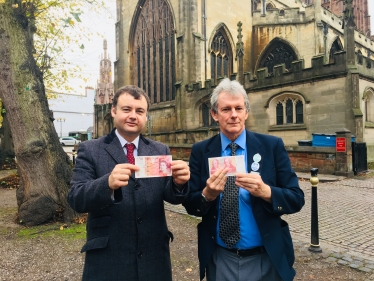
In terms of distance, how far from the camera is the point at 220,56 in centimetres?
2452

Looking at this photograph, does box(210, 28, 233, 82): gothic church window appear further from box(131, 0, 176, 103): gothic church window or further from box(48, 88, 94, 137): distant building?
box(48, 88, 94, 137): distant building

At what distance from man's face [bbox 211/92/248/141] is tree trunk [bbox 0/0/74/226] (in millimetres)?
4510

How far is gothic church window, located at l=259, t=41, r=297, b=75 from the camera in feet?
74.4

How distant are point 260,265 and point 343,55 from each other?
577 inches

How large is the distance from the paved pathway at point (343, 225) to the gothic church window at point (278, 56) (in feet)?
52.0

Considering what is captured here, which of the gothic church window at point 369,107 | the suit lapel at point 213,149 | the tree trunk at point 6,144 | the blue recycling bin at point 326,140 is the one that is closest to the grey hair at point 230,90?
the suit lapel at point 213,149

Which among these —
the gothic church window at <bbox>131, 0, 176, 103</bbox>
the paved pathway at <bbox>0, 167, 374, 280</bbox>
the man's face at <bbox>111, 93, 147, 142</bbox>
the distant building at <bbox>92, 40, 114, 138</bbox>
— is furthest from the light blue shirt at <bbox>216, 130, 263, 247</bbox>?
the gothic church window at <bbox>131, 0, 176, 103</bbox>

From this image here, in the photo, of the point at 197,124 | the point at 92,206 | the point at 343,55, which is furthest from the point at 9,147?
the point at 343,55

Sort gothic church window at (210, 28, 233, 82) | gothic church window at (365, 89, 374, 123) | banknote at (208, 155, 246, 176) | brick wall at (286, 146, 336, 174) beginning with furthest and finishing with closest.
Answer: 1. gothic church window at (210, 28, 233, 82)
2. gothic church window at (365, 89, 374, 123)
3. brick wall at (286, 146, 336, 174)
4. banknote at (208, 155, 246, 176)

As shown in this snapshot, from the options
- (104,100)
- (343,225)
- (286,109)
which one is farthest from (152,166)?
(104,100)

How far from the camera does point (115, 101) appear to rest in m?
2.09

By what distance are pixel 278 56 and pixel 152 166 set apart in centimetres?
2405

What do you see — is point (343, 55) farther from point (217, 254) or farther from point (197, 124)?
point (217, 254)

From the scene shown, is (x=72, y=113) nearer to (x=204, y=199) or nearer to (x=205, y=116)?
(x=205, y=116)
